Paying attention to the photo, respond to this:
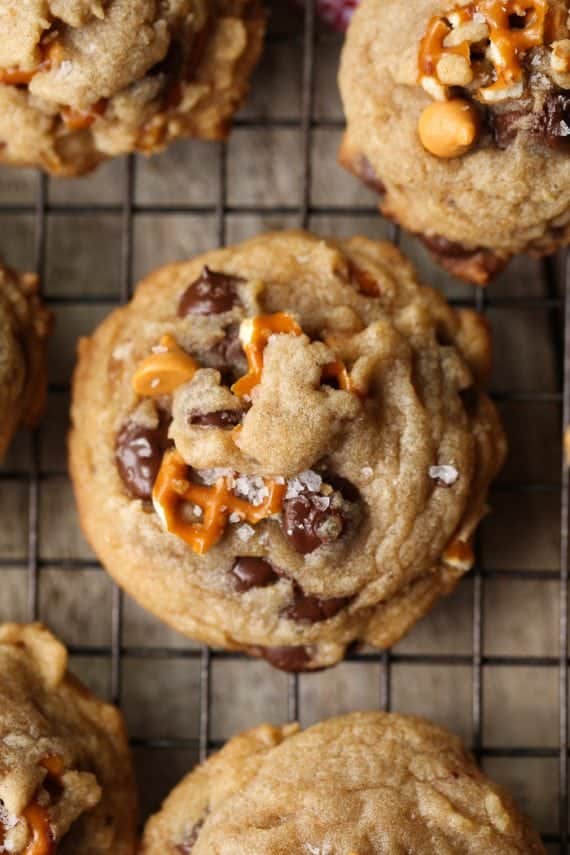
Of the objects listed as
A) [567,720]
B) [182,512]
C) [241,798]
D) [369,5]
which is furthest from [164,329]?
[567,720]

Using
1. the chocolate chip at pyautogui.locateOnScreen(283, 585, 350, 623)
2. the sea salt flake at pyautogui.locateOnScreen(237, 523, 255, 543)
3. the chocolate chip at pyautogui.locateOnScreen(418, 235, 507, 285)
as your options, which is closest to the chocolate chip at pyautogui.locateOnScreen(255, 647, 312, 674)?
the chocolate chip at pyautogui.locateOnScreen(283, 585, 350, 623)

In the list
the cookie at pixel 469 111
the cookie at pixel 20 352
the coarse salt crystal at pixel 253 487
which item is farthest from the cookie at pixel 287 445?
the cookie at pixel 469 111

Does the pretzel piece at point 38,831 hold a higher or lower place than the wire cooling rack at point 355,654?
lower

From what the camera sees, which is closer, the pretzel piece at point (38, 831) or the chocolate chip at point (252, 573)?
the pretzel piece at point (38, 831)

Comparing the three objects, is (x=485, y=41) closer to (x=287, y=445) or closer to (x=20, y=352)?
(x=287, y=445)

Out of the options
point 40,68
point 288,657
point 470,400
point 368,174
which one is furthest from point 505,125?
point 288,657

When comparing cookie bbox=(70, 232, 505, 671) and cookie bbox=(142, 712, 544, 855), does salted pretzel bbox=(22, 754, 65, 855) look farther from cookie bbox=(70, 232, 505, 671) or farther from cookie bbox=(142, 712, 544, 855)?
cookie bbox=(70, 232, 505, 671)

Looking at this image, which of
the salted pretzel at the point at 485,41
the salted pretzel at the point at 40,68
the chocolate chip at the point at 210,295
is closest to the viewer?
the salted pretzel at the point at 485,41

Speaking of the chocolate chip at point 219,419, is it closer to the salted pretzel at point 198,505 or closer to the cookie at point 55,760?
the salted pretzel at point 198,505
